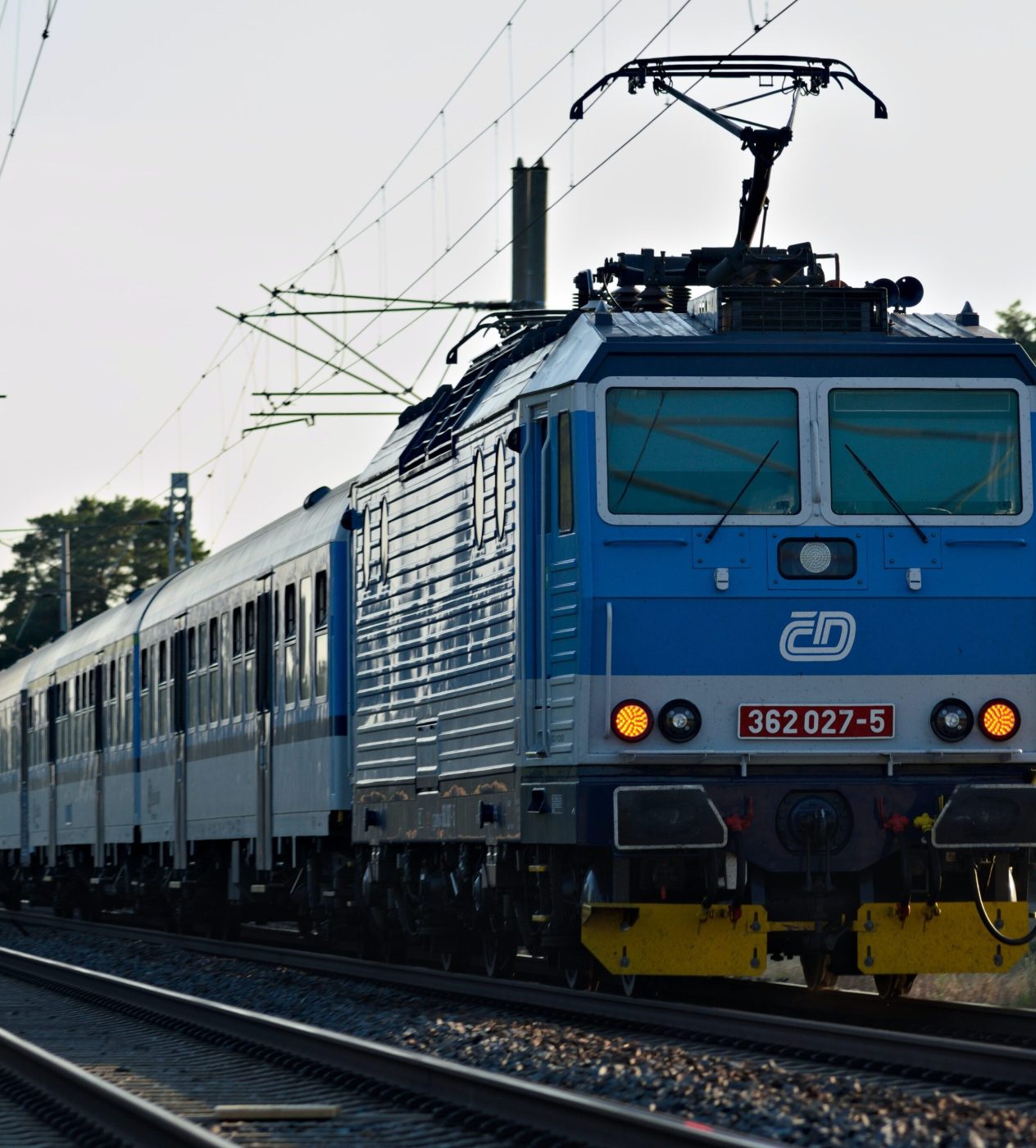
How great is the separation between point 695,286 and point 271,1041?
5132 millimetres

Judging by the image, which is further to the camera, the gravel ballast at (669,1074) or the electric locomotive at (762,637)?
the electric locomotive at (762,637)

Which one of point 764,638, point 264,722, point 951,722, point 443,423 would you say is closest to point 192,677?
point 264,722

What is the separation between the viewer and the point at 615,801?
1104 cm

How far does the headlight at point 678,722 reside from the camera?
1130cm

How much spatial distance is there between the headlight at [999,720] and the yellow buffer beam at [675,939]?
1.42 metres

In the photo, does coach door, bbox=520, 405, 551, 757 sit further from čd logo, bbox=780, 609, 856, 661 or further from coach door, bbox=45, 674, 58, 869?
coach door, bbox=45, 674, 58, 869

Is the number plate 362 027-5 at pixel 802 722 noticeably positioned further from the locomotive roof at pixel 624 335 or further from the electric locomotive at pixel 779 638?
the locomotive roof at pixel 624 335

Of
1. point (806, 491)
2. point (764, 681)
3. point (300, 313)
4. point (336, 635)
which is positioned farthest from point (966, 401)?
point (300, 313)

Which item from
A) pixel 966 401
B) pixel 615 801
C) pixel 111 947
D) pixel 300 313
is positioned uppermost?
pixel 300 313

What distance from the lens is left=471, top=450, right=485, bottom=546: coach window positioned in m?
13.0

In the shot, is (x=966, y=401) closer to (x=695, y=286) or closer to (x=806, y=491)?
(x=806, y=491)

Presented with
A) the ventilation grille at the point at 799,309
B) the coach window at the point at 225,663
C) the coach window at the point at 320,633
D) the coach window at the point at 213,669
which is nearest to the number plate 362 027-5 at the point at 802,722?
the ventilation grille at the point at 799,309

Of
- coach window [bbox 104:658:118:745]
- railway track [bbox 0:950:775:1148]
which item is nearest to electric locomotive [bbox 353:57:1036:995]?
railway track [bbox 0:950:775:1148]

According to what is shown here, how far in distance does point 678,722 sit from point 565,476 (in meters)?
1.35
